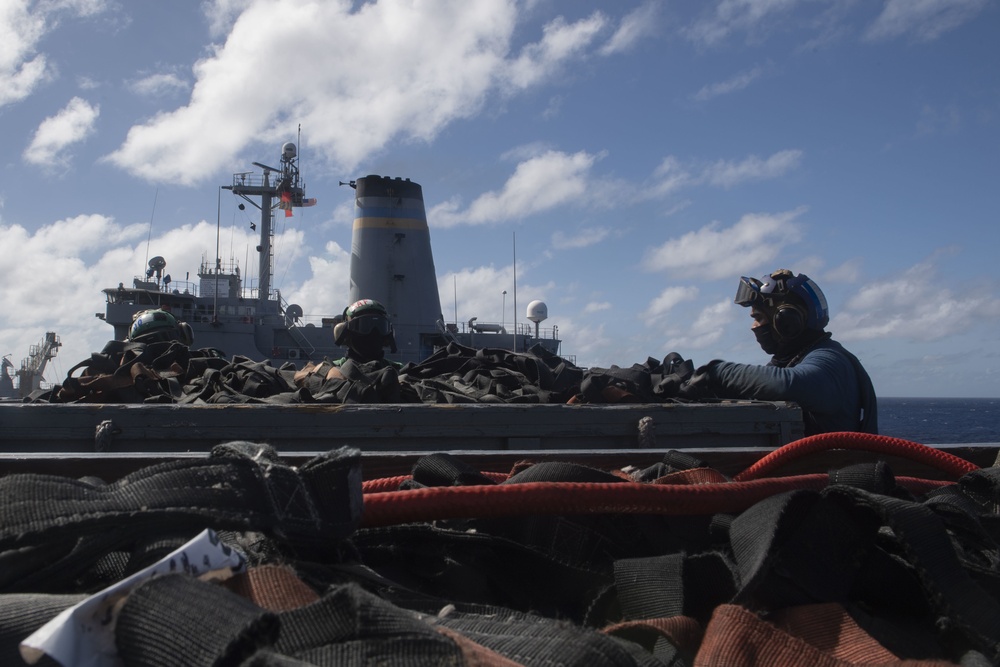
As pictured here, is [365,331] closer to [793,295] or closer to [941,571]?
[793,295]

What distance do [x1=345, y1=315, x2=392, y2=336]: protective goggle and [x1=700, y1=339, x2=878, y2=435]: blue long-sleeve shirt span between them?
3019 mm

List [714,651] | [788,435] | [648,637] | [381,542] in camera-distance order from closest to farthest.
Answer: [714,651], [648,637], [381,542], [788,435]

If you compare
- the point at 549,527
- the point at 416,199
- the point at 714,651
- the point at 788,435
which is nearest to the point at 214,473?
the point at 549,527

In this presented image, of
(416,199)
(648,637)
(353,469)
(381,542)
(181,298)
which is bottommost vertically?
(648,637)

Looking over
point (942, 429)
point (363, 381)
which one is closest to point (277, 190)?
point (363, 381)

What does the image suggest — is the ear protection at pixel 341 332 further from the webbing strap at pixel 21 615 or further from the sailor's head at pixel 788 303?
the webbing strap at pixel 21 615

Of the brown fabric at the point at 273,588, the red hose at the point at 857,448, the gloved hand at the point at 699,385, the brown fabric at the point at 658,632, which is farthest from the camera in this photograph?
the gloved hand at the point at 699,385

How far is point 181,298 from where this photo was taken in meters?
26.6

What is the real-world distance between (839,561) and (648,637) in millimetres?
463

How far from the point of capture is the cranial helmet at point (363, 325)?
6793mm

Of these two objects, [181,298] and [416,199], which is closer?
[416,199]

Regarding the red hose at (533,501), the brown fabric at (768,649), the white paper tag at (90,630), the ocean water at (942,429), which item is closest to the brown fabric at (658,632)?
the brown fabric at (768,649)

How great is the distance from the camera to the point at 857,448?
241 cm

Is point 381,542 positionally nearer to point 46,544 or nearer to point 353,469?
point 353,469
